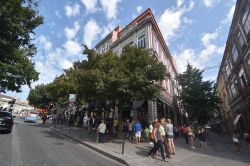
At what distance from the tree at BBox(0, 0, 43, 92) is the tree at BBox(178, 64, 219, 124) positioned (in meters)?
22.2

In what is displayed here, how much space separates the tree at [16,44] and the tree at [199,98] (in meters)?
22.2

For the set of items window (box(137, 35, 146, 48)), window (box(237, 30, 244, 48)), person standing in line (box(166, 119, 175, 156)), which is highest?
window (box(237, 30, 244, 48))

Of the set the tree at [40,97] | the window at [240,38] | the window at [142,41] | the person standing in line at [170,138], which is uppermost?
the window at [240,38]

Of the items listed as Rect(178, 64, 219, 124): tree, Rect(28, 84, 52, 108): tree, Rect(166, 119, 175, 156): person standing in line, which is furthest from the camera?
Rect(28, 84, 52, 108): tree

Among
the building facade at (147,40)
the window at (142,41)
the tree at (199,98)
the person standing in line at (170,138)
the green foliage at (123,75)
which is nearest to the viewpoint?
the person standing in line at (170,138)

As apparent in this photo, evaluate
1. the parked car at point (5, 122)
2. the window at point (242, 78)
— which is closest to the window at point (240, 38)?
the window at point (242, 78)

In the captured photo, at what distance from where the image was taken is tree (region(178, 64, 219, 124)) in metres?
27.8

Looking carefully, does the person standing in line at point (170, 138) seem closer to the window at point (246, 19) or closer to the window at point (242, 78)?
the window at point (246, 19)

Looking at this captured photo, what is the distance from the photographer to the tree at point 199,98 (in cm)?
2780

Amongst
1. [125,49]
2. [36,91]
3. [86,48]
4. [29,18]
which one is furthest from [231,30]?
[36,91]

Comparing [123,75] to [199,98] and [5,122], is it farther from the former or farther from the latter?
[199,98]

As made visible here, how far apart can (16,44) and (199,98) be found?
25.2m

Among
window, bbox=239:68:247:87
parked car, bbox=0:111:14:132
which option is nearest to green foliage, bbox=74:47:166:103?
parked car, bbox=0:111:14:132

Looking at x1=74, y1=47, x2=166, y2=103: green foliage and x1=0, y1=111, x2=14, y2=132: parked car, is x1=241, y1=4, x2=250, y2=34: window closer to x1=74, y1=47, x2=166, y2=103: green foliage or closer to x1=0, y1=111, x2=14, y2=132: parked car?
x1=74, y1=47, x2=166, y2=103: green foliage
